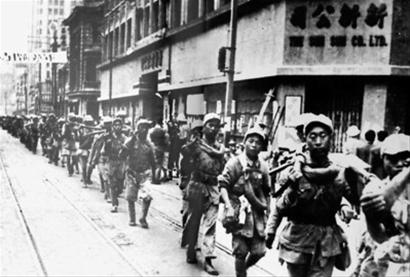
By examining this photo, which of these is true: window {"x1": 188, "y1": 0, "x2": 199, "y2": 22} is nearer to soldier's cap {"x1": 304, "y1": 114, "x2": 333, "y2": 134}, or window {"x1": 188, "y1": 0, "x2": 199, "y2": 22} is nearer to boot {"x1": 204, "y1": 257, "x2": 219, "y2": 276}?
boot {"x1": 204, "y1": 257, "x2": 219, "y2": 276}

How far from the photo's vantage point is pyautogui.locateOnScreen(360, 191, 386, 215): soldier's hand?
3.35 m

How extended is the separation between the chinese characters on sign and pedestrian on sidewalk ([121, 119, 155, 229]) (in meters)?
6.57

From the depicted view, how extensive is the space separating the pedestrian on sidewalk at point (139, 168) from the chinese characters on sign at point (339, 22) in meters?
6.57

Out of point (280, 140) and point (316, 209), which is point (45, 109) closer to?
point (280, 140)

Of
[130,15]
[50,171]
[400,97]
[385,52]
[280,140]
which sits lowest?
[50,171]

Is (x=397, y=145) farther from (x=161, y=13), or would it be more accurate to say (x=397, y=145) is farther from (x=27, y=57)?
(x=161, y=13)

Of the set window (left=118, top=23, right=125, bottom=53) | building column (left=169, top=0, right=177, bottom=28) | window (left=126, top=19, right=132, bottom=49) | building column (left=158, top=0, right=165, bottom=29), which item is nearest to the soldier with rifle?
building column (left=169, top=0, right=177, bottom=28)

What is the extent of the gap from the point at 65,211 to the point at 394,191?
784cm

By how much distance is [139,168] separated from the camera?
935 centimetres

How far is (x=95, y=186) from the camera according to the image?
14.4 meters

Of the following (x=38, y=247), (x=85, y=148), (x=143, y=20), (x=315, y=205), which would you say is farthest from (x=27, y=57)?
(x=143, y=20)

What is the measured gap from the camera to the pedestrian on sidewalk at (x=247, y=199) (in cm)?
555

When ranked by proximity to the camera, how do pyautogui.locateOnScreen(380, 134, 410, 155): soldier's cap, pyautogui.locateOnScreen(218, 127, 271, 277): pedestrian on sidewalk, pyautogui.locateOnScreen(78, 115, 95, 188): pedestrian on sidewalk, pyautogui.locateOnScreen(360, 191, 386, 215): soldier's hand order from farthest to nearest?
pyautogui.locateOnScreen(78, 115, 95, 188): pedestrian on sidewalk, pyautogui.locateOnScreen(218, 127, 271, 277): pedestrian on sidewalk, pyautogui.locateOnScreen(380, 134, 410, 155): soldier's cap, pyautogui.locateOnScreen(360, 191, 386, 215): soldier's hand

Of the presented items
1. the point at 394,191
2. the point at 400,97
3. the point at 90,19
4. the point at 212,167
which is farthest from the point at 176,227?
the point at 90,19
